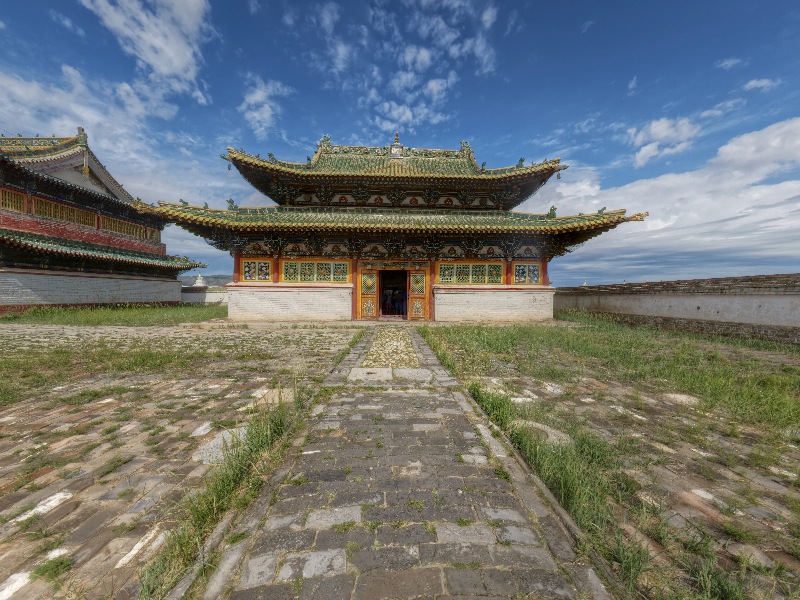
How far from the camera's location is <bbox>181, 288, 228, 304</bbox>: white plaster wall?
27.9 meters

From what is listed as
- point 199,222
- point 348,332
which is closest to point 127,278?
point 199,222

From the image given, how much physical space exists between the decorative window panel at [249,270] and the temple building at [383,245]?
5 cm

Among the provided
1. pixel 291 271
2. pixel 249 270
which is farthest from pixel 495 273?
pixel 249 270

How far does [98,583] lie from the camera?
1.75 meters

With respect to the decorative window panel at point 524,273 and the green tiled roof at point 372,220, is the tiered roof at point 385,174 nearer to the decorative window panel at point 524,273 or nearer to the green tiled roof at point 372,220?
the green tiled roof at point 372,220

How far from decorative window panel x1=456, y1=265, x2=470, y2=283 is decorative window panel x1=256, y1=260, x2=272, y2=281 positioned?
→ 9462 mm

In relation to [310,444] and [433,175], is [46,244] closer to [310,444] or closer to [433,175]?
[433,175]

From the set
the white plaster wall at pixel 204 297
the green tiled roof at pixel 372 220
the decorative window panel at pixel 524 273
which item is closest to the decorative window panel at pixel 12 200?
the green tiled roof at pixel 372 220

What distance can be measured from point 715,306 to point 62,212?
33.2 meters

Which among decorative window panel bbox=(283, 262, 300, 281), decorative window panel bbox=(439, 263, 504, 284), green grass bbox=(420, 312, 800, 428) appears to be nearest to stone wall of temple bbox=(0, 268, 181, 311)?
decorative window panel bbox=(283, 262, 300, 281)

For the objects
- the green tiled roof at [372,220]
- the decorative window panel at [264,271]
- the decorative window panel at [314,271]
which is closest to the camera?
the green tiled roof at [372,220]

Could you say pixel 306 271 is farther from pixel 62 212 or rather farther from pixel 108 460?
pixel 62 212

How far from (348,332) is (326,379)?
644 cm

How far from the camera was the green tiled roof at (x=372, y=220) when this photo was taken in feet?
46.1
